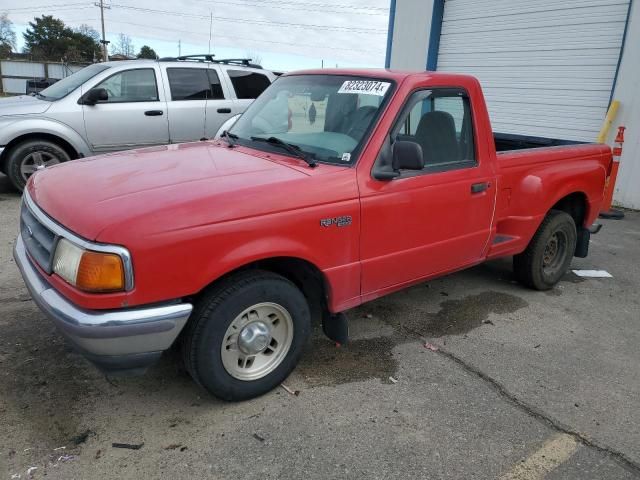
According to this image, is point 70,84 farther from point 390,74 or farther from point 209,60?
point 390,74

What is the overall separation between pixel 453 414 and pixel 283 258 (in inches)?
52.4

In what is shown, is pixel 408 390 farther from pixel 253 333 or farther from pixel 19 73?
pixel 19 73

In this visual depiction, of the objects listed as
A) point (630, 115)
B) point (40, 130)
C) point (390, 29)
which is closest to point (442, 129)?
point (40, 130)

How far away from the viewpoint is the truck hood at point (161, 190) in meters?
2.45

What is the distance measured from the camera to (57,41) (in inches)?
2309

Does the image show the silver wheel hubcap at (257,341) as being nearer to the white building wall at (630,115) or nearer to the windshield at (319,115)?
the windshield at (319,115)

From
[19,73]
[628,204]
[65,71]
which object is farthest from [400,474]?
[19,73]

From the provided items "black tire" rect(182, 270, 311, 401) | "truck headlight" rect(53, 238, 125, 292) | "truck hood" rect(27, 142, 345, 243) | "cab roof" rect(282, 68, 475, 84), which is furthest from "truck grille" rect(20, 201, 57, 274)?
"cab roof" rect(282, 68, 475, 84)

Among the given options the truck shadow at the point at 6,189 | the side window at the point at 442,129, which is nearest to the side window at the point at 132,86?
the truck shadow at the point at 6,189

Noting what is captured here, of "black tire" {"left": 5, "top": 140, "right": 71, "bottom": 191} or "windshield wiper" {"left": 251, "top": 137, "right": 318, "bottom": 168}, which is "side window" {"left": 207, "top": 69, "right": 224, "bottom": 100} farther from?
"windshield wiper" {"left": 251, "top": 137, "right": 318, "bottom": 168}

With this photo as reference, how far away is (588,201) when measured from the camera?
501 cm

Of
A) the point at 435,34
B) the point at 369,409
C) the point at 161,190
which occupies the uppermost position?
the point at 435,34

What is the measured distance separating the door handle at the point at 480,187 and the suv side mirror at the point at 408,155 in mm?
875

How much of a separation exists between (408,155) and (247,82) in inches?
242
